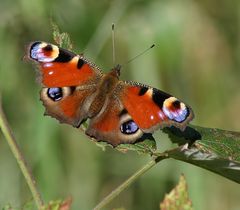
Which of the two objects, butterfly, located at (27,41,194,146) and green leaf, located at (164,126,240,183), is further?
butterfly, located at (27,41,194,146)

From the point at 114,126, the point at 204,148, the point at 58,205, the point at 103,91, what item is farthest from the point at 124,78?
the point at 58,205

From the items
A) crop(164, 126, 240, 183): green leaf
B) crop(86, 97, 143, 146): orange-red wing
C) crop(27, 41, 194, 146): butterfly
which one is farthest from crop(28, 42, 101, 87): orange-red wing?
crop(164, 126, 240, 183): green leaf

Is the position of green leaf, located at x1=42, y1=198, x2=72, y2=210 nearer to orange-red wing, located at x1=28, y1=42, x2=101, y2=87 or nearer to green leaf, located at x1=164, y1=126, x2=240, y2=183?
green leaf, located at x1=164, y1=126, x2=240, y2=183

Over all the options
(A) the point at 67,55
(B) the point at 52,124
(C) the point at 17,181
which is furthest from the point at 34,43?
(C) the point at 17,181

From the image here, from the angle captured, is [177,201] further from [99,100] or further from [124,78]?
[124,78]

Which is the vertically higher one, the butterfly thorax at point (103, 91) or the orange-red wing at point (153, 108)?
the orange-red wing at point (153, 108)

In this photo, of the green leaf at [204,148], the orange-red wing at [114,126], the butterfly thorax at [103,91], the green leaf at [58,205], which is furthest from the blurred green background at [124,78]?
the green leaf at [58,205]

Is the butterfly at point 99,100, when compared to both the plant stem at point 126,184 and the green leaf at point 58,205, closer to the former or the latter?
the plant stem at point 126,184
